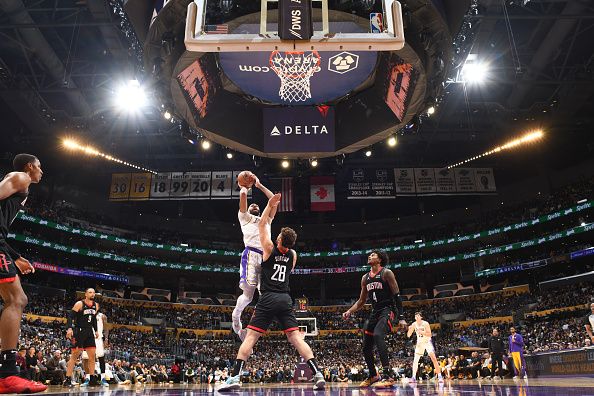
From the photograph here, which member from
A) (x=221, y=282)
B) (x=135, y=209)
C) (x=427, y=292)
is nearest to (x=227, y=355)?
(x=221, y=282)

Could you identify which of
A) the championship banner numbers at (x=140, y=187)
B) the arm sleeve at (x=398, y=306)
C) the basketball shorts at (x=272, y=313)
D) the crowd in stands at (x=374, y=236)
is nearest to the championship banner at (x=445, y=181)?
the crowd in stands at (x=374, y=236)

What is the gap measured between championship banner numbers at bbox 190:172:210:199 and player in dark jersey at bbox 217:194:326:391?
2187 cm

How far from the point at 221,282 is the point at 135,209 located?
32.3 feet

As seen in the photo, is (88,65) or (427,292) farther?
(427,292)

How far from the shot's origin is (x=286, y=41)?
5848 mm

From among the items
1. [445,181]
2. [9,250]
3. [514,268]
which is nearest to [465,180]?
[445,181]

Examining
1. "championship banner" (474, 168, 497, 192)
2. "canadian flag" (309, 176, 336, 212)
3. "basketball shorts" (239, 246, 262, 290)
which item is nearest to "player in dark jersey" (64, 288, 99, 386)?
"basketball shorts" (239, 246, 262, 290)

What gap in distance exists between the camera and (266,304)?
5.75 meters

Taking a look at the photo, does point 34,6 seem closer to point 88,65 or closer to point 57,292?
point 88,65

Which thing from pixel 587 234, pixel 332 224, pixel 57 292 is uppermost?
pixel 332 224

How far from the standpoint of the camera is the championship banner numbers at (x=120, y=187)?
1159 inches

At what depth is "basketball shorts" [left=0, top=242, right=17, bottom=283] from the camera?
450 centimetres

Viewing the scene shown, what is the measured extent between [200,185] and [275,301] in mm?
22721

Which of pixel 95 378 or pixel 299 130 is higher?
pixel 299 130
